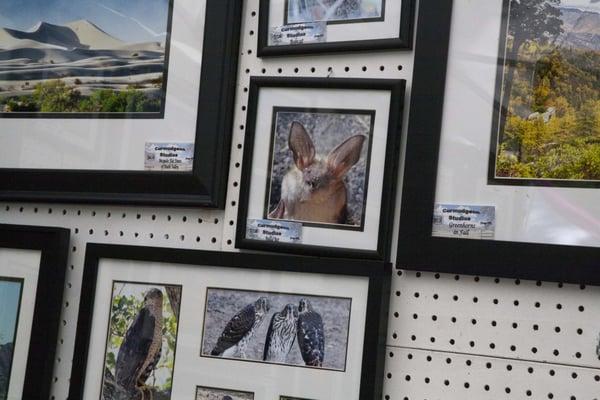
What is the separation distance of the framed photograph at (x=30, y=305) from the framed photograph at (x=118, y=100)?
0.07 meters

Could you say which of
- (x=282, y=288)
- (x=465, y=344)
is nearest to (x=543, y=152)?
(x=465, y=344)

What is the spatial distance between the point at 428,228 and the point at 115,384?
1.82ft

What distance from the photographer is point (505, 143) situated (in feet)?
4.16

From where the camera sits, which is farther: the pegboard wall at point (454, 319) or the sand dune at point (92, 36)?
the sand dune at point (92, 36)

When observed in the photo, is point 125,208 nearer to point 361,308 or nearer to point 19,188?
point 19,188

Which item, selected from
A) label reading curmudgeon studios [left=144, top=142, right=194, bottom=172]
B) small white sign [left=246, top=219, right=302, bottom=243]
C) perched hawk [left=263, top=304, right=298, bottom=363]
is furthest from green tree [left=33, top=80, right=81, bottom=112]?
perched hawk [left=263, top=304, right=298, bottom=363]

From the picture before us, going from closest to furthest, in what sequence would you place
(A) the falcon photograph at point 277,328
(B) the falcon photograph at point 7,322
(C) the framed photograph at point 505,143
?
(C) the framed photograph at point 505,143 < (A) the falcon photograph at point 277,328 < (B) the falcon photograph at point 7,322

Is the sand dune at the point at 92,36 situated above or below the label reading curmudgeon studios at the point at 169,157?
above

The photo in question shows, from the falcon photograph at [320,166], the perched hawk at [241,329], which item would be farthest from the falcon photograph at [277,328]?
the falcon photograph at [320,166]

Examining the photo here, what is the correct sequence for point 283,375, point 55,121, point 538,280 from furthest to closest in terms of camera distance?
point 55,121 < point 283,375 < point 538,280

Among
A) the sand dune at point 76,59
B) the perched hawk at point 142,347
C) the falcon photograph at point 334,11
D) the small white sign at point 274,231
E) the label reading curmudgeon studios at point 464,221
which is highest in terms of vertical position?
the falcon photograph at point 334,11

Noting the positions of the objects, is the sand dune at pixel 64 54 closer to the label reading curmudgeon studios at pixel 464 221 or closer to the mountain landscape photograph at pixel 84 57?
the mountain landscape photograph at pixel 84 57

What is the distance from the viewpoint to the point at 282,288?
4.51ft

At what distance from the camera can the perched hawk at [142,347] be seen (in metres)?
1.45
